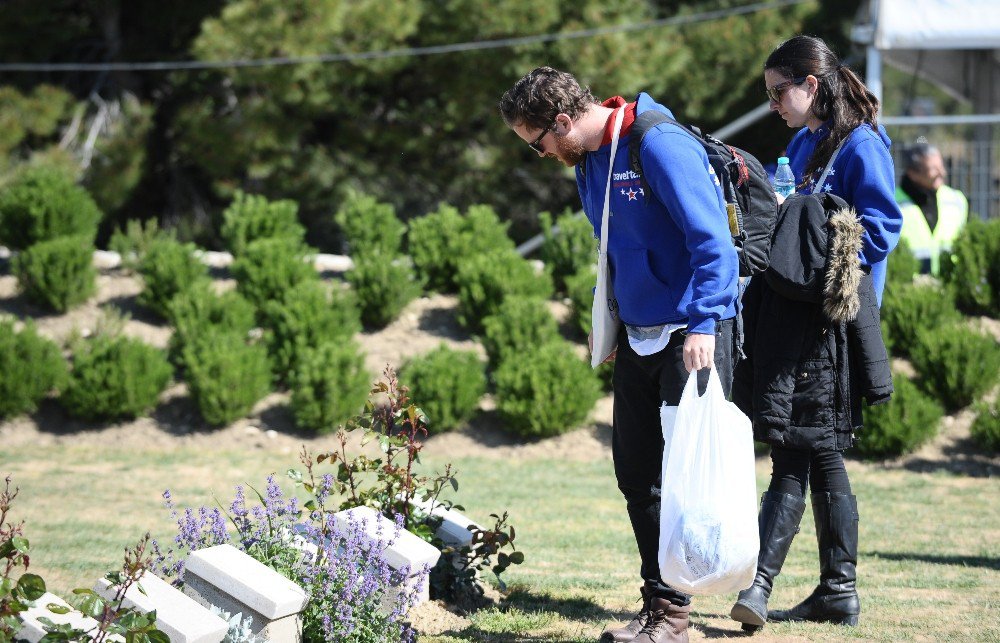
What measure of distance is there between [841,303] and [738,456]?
0.75 m

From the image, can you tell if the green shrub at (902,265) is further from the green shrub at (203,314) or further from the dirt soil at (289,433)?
the green shrub at (203,314)

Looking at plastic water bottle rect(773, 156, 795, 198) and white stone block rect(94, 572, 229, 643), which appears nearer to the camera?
white stone block rect(94, 572, 229, 643)

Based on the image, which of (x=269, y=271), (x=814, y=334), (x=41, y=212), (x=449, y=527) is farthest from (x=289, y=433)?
(x=814, y=334)

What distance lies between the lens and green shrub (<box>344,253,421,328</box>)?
28.3 feet

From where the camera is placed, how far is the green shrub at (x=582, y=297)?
8.41 m

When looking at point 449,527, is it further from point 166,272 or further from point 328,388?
point 166,272

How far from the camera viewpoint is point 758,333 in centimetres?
371

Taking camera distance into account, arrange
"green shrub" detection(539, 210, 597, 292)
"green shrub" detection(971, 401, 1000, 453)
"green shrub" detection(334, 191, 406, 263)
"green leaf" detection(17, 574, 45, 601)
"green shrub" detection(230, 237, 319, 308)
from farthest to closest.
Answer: "green shrub" detection(334, 191, 406, 263)
"green shrub" detection(539, 210, 597, 292)
"green shrub" detection(230, 237, 319, 308)
"green shrub" detection(971, 401, 1000, 453)
"green leaf" detection(17, 574, 45, 601)

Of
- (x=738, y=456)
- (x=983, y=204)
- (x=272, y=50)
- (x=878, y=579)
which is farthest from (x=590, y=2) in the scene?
(x=738, y=456)

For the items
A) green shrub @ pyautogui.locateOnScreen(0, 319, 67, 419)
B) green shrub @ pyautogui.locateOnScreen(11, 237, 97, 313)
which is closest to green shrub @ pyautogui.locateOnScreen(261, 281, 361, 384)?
green shrub @ pyautogui.locateOnScreen(0, 319, 67, 419)

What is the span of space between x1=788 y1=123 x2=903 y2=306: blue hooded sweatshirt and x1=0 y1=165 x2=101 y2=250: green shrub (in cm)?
679

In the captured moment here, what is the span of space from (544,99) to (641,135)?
294 millimetres

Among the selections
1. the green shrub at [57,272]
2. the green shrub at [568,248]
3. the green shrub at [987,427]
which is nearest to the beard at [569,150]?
the green shrub at [987,427]

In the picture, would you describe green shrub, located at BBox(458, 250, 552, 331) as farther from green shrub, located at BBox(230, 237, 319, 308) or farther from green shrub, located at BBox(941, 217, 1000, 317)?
green shrub, located at BBox(941, 217, 1000, 317)
